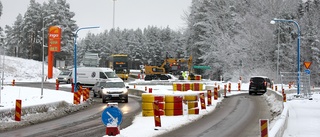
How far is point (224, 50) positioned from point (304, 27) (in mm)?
15380

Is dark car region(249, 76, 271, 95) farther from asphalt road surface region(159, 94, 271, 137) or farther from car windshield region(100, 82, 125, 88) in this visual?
asphalt road surface region(159, 94, 271, 137)

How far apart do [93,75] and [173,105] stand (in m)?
23.4

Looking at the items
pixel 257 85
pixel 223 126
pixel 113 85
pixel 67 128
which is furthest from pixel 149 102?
pixel 257 85

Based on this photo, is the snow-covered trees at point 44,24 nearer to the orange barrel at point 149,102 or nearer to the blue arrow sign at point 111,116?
the orange barrel at point 149,102

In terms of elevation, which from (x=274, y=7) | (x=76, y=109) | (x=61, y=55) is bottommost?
(x=76, y=109)

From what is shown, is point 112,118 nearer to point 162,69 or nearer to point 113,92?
point 113,92

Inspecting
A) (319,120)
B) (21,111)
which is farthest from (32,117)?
(319,120)

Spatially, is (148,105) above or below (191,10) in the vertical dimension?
below

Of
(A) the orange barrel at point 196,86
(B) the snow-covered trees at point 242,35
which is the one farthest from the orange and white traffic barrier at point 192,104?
(B) the snow-covered trees at point 242,35

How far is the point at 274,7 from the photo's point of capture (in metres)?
66.0

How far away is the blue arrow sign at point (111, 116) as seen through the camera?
1188 cm

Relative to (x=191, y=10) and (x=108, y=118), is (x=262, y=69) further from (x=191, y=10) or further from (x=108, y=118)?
(x=108, y=118)

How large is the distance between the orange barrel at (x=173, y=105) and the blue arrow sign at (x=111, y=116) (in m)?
7.66

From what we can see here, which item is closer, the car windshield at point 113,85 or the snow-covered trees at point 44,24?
the car windshield at point 113,85
